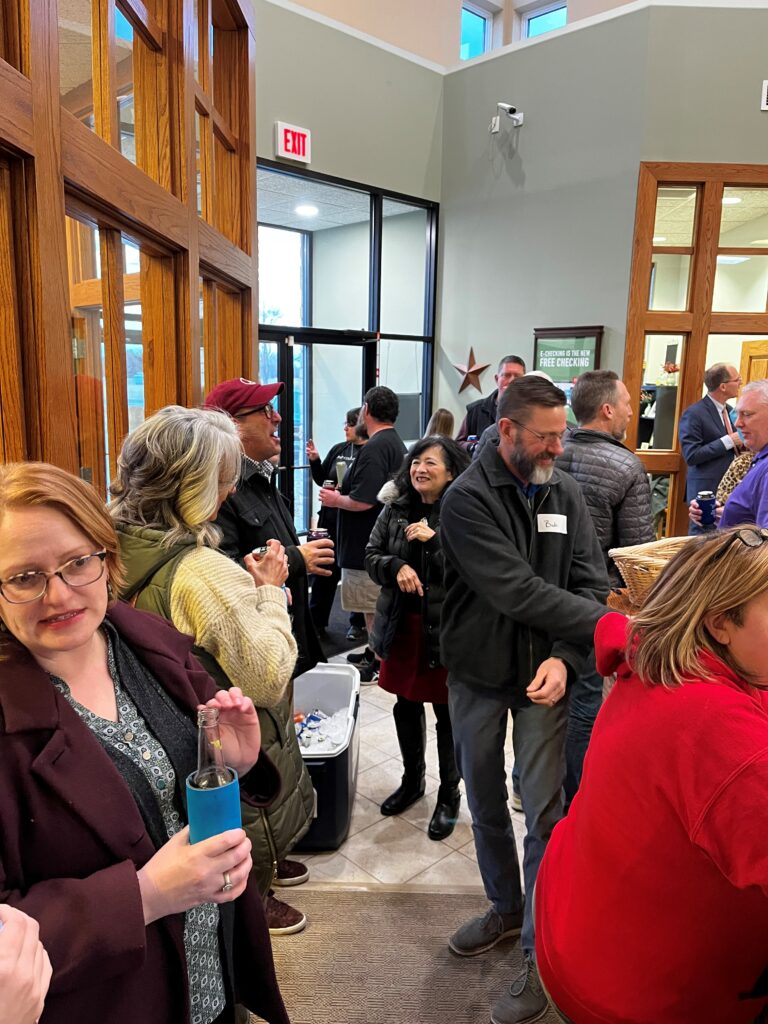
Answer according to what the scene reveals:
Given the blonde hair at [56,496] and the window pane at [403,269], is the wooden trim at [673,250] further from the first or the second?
Result: the blonde hair at [56,496]

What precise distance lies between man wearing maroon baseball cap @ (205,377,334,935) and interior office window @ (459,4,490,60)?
8.14 metres

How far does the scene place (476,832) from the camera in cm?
217

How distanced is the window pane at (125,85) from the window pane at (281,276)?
13.4 ft

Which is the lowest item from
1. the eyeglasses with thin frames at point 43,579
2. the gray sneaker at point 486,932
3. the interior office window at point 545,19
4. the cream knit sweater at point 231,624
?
the gray sneaker at point 486,932

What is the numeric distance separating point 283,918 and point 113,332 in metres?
2.05

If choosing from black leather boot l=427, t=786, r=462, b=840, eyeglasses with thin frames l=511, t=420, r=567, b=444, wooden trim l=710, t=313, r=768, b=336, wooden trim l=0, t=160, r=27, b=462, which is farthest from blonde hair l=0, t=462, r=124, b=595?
wooden trim l=710, t=313, r=768, b=336

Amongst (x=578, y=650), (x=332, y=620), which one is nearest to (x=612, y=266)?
(x=332, y=620)

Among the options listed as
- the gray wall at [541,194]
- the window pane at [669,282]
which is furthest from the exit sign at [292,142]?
the window pane at [669,282]

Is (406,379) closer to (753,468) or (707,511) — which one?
(707,511)

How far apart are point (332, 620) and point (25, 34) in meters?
4.43

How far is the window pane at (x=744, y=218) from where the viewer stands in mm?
6141

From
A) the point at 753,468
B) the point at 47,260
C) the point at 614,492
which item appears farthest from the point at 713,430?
the point at 47,260

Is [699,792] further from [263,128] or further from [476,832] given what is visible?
[263,128]

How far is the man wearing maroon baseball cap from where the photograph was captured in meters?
1.78
